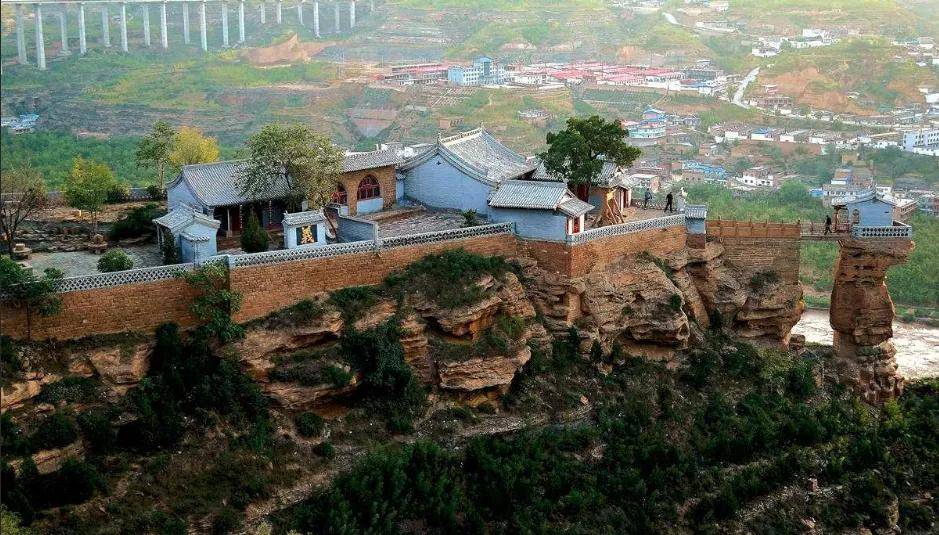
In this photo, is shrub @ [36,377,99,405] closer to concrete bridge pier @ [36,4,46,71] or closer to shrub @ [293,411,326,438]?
shrub @ [293,411,326,438]

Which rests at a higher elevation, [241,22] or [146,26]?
[241,22]

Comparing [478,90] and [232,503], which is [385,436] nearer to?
[232,503]

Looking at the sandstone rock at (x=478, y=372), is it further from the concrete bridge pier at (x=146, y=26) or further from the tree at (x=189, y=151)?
the concrete bridge pier at (x=146, y=26)

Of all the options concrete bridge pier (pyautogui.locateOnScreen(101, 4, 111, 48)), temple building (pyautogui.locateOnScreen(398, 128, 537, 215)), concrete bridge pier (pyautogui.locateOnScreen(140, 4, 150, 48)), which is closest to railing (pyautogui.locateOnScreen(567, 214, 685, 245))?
temple building (pyautogui.locateOnScreen(398, 128, 537, 215))

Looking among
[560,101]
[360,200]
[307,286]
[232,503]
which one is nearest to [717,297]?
[360,200]

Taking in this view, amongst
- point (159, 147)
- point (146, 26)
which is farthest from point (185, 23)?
point (159, 147)

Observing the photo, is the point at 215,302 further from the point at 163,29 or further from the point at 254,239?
the point at 163,29
